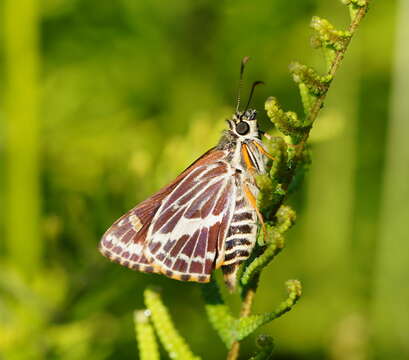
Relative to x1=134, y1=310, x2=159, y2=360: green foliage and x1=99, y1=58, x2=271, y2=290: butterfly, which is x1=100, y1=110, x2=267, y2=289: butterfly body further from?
x1=134, y1=310, x2=159, y2=360: green foliage

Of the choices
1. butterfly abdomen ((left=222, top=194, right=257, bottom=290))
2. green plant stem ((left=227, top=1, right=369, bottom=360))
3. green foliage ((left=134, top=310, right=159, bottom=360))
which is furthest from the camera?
butterfly abdomen ((left=222, top=194, right=257, bottom=290))

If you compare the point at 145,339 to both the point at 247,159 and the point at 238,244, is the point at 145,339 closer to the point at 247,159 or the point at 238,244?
the point at 238,244

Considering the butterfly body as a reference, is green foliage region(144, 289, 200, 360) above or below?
below

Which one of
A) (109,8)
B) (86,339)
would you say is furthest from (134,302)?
(109,8)

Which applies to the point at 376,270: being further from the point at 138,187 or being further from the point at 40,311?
the point at 40,311

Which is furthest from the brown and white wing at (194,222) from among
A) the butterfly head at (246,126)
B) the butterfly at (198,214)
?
the butterfly head at (246,126)

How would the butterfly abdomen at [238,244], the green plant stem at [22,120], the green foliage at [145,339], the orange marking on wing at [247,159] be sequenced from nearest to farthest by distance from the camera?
the green foliage at [145,339] < the butterfly abdomen at [238,244] < the orange marking on wing at [247,159] < the green plant stem at [22,120]

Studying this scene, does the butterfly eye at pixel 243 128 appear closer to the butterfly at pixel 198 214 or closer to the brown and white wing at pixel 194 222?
the butterfly at pixel 198 214

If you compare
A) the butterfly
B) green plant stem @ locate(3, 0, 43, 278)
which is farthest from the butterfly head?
green plant stem @ locate(3, 0, 43, 278)
